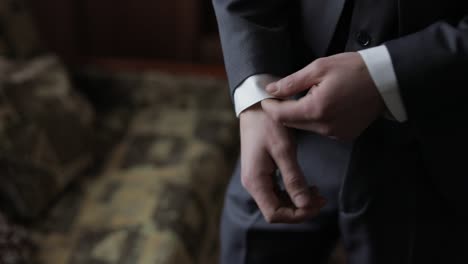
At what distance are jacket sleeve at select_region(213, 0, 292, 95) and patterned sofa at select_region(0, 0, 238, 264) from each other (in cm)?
59

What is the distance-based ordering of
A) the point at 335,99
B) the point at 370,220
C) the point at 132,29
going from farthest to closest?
the point at 132,29 < the point at 370,220 < the point at 335,99

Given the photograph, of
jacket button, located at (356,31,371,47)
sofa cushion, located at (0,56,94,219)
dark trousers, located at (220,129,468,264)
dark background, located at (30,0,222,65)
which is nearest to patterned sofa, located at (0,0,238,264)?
sofa cushion, located at (0,56,94,219)

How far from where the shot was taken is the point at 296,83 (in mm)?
583

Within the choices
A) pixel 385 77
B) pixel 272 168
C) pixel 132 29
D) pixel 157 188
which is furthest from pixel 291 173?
pixel 132 29

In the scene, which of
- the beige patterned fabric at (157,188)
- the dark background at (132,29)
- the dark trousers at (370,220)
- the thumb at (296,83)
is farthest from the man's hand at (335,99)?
the dark background at (132,29)

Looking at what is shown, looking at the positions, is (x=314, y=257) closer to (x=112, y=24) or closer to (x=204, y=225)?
(x=204, y=225)

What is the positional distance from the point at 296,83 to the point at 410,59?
0.12 metres

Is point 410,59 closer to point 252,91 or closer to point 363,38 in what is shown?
point 363,38

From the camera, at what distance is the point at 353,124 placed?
57cm

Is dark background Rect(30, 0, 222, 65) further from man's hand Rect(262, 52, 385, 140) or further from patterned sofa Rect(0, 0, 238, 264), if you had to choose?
man's hand Rect(262, 52, 385, 140)

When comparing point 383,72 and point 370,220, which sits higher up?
point 383,72

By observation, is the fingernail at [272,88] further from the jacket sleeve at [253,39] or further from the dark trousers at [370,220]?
the dark trousers at [370,220]

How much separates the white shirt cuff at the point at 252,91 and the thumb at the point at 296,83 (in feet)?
0.06

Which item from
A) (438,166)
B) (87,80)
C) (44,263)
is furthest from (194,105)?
(438,166)
